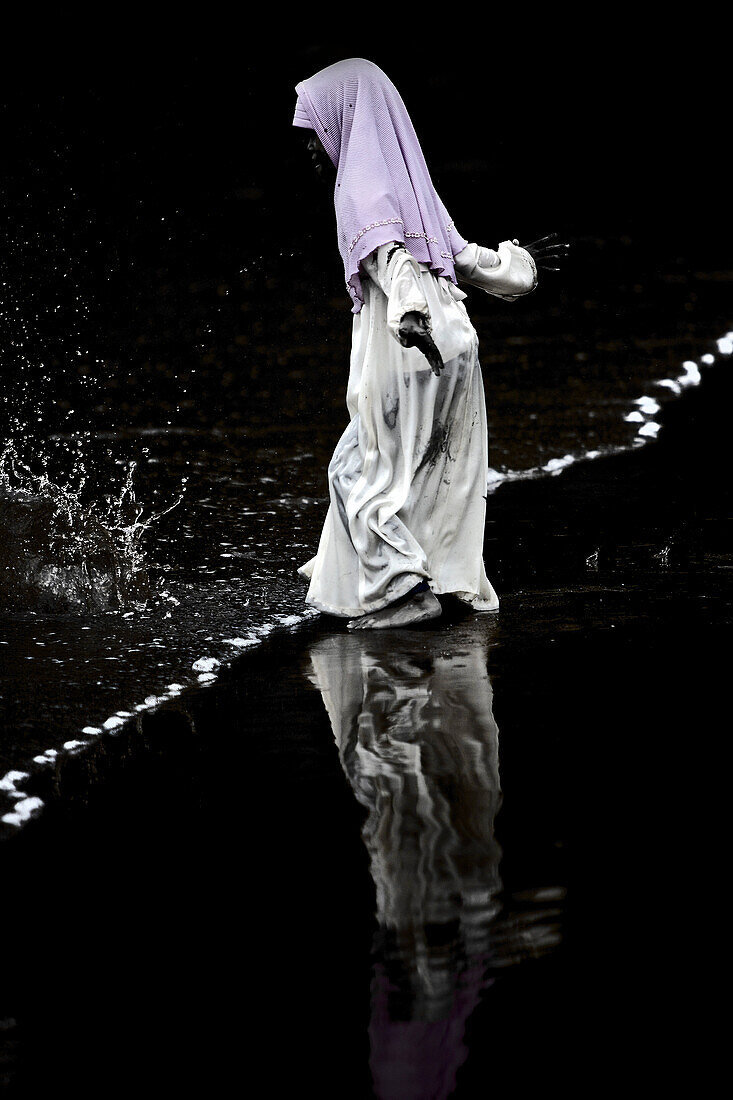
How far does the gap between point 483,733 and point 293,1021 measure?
136 centimetres

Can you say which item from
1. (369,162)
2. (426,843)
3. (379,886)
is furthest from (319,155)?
(379,886)

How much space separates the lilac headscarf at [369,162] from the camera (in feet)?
14.3

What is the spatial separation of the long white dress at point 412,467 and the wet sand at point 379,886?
19.0 inches

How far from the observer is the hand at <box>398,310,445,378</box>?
4.20 m

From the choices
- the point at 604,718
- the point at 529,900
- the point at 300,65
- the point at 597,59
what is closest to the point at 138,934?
the point at 529,900

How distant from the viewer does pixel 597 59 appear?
56.3 feet

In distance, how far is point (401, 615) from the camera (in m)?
4.50

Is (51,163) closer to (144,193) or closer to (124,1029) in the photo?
(144,193)

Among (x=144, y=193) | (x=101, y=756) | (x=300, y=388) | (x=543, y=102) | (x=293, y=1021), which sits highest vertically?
(x=543, y=102)

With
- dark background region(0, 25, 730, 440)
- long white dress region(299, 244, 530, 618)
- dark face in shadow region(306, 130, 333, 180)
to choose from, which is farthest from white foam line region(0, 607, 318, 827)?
dark background region(0, 25, 730, 440)

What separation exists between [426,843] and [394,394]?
227 centimetres

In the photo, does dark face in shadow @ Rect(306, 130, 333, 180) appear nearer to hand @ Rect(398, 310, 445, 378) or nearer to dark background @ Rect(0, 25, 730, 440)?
hand @ Rect(398, 310, 445, 378)

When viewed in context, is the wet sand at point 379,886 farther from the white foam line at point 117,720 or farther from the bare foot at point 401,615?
the bare foot at point 401,615

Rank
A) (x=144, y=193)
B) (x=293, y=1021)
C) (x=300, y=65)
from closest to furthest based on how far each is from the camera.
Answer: (x=293, y=1021) < (x=144, y=193) < (x=300, y=65)
